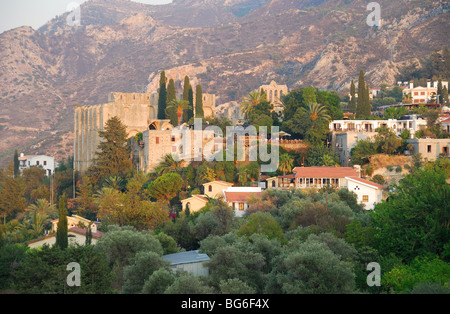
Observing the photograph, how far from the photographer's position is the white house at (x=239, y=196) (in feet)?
147

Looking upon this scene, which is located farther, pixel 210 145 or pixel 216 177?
pixel 210 145

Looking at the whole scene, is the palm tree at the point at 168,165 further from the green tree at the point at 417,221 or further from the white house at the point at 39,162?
the white house at the point at 39,162

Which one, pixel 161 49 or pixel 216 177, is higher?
pixel 161 49

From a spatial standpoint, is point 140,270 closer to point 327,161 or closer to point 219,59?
point 327,161

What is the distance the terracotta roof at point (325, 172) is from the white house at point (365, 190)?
1.23 m

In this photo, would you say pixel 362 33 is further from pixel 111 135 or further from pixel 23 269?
pixel 23 269

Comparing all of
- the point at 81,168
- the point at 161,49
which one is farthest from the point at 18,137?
the point at 81,168

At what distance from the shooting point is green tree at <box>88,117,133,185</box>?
185ft

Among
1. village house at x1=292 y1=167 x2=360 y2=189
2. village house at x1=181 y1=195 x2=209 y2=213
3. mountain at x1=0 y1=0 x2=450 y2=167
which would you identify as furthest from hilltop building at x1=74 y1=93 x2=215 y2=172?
mountain at x1=0 y1=0 x2=450 y2=167

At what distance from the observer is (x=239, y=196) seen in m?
46.0

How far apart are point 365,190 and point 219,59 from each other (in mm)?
114095

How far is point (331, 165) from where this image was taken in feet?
171
